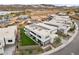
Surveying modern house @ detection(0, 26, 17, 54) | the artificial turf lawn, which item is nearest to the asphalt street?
the artificial turf lawn

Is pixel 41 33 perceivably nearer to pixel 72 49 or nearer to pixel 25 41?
pixel 25 41

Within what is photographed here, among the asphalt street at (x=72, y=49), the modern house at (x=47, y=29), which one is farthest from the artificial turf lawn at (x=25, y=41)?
the asphalt street at (x=72, y=49)

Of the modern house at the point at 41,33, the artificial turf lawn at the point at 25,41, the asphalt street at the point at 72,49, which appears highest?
the modern house at the point at 41,33

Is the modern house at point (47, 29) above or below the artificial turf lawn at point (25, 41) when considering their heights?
above

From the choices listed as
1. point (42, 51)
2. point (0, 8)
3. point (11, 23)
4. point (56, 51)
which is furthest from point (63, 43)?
point (0, 8)

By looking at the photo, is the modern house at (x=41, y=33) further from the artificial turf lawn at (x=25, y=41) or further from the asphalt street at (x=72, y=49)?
the asphalt street at (x=72, y=49)
